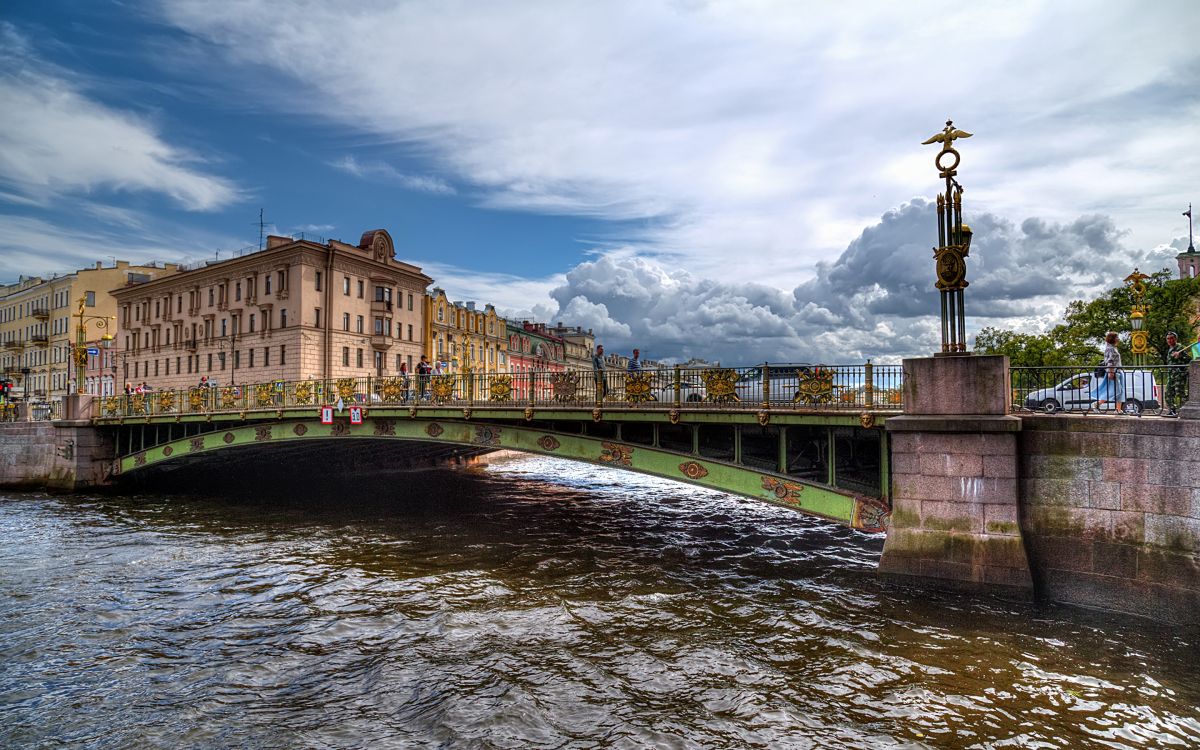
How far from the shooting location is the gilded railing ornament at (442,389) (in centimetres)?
2191

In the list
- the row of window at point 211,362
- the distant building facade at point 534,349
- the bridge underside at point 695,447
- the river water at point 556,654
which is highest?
the distant building facade at point 534,349

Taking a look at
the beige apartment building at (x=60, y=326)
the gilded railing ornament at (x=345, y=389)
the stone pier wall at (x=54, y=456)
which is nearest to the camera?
the gilded railing ornament at (x=345, y=389)

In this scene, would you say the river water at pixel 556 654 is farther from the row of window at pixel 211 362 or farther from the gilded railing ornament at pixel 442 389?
the row of window at pixel 211 362

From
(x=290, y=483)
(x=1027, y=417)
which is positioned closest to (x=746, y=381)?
(x=1027, y=417)

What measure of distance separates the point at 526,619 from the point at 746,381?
24.1 feet

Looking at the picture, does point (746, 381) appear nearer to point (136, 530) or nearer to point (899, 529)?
point (899, 529)

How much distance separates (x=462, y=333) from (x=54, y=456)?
3922 centimetres

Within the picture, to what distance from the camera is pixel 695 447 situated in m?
16.8

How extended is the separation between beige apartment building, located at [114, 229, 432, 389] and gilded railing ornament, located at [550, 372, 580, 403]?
3979cm

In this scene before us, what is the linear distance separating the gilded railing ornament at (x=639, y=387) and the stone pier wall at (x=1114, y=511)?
8.28 m

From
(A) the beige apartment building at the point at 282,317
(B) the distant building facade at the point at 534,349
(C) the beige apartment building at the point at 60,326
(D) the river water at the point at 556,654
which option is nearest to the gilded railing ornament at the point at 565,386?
(D) the river water at the point at 556,654

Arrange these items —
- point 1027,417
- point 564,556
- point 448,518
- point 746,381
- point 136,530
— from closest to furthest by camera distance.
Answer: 1. point 1027,417
2. point 746,381
3. point 564,556
4. point 136,530
5. point 448,518

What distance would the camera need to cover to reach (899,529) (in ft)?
42.6

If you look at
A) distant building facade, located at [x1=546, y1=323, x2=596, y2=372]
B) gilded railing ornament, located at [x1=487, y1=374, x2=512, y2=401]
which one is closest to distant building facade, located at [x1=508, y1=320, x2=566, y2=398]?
distant building facade, located at [x1=546, y1=323, x2=596, y2=372]
